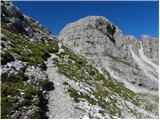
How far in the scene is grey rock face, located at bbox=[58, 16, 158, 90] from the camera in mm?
92000

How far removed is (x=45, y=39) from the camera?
Result: 2267 inches

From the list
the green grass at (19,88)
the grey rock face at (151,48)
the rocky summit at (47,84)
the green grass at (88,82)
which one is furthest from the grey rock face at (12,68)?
the grey rock face at (151,48)

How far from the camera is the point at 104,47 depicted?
99938 mm

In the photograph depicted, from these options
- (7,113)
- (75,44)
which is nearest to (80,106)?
(7,113)

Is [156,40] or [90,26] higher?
[156,40]

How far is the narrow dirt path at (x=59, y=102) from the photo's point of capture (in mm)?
31438

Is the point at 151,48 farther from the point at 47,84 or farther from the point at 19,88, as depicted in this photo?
the point at 19,88

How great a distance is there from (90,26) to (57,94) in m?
68.7

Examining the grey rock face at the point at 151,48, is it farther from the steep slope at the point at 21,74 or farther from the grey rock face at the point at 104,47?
the steep slope at the point at 21,74

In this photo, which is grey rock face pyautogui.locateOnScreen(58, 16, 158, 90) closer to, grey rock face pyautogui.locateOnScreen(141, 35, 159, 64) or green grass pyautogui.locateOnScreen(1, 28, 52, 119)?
green grass pyautogui.locateOnScreen(1, 28, 52, 119)

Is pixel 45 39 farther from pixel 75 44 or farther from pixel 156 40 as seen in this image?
pixel 156 40

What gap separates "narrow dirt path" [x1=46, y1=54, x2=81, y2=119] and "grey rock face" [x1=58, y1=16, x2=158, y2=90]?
51.3 meters

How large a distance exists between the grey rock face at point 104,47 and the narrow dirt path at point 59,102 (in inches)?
2018

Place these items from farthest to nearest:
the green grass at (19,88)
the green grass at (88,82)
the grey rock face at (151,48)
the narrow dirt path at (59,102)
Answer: the grey rock face at (151,48)
the green grass at (88,82)
the narrow dirt path at (59,102)
the green grass at (19,88)
